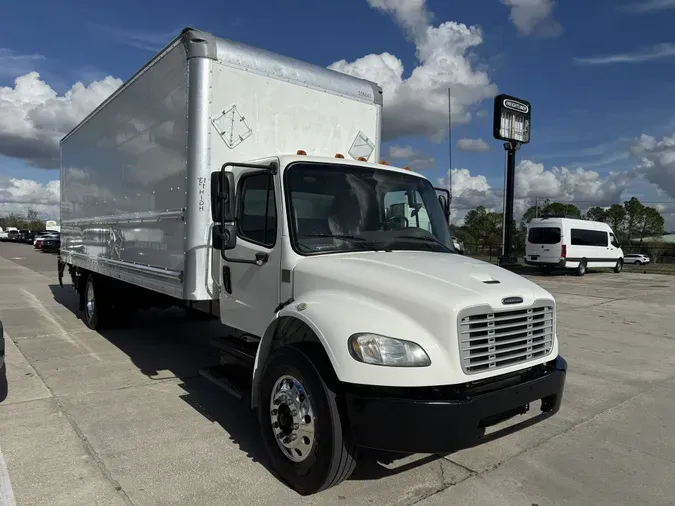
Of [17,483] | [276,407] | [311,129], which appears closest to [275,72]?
[311,129]

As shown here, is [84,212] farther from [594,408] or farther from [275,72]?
[594,408]

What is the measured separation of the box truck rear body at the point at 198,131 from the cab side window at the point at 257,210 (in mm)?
503

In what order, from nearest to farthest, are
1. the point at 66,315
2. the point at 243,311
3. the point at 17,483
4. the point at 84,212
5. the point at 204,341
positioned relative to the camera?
the point at 17,483, the point at 243,311, the point at 204,341, the point at 84,212, the point at 66,315

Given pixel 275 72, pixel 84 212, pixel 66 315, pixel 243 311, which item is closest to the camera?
pixel 243 311

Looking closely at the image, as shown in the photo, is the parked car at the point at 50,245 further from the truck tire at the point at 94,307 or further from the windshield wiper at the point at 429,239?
the windshield wiper at the point at 429,239

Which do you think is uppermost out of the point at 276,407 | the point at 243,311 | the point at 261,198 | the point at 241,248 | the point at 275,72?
the point at 275,72

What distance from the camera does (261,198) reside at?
419 centimetres

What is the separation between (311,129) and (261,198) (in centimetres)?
147

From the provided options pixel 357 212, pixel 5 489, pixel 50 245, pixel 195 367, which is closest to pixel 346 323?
pixel 357 212

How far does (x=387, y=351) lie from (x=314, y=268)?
97 centimetres

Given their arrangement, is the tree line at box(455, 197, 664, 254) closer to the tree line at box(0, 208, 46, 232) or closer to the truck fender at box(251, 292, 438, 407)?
the truck fender at box(251, 292, 438, 407)

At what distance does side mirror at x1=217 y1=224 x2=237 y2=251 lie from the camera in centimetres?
411

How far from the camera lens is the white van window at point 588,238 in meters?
24.4

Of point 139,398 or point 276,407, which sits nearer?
point 276,407
